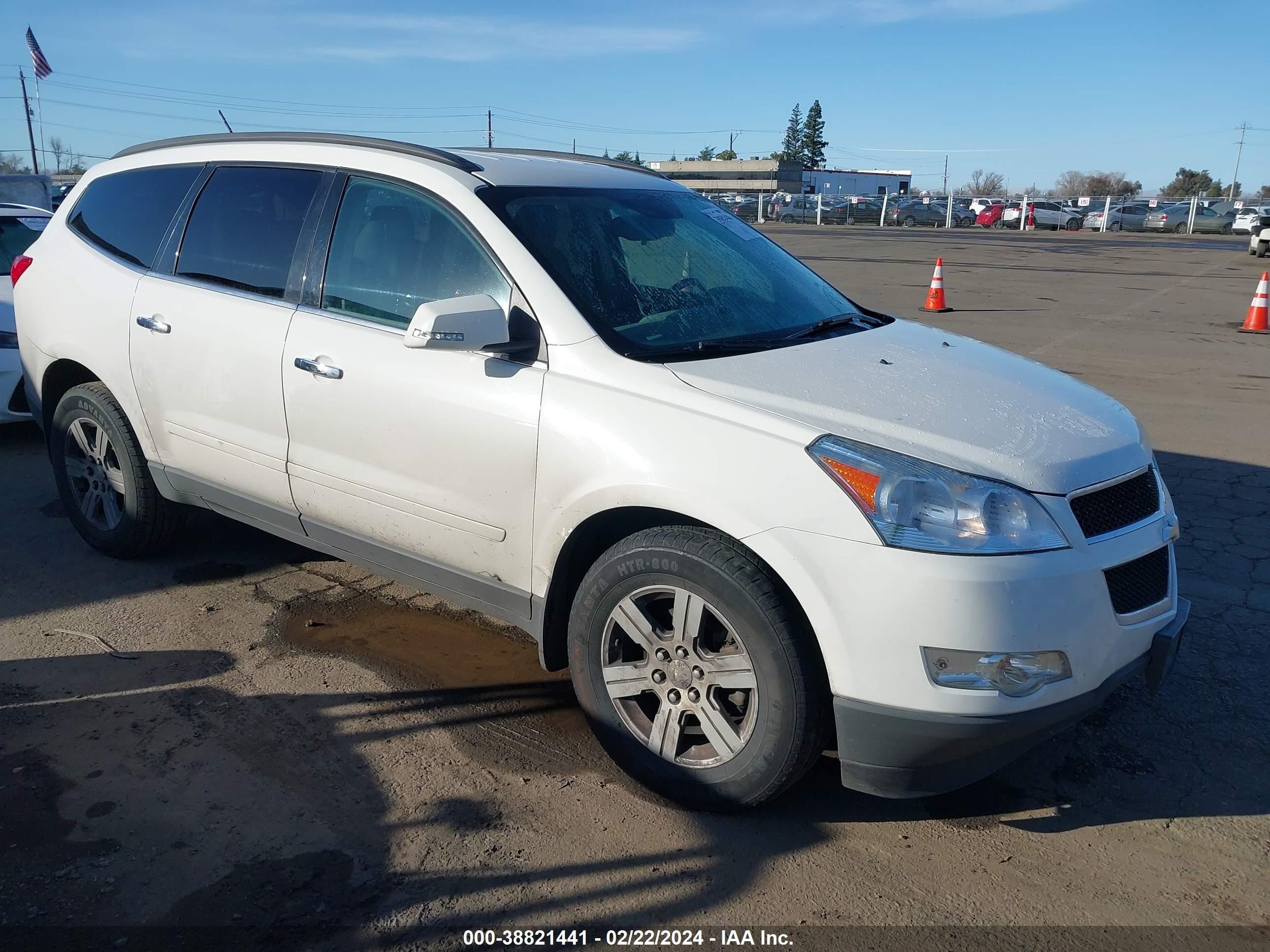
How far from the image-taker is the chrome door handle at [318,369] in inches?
144

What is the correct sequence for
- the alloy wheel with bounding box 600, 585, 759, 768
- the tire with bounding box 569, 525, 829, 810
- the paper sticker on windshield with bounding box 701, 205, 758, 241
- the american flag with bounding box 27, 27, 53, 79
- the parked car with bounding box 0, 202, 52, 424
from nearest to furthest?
the tire with bounding box 569, 525, 829, 810 < the alloy wheel with bounding box 600, 585, 759, 768 < the paper sticker on windshield with bounding box 701, 205, 758, 241 < the parked car with bounding box 0, 202, 52, 424 < the american flag with bounding box 27, 27, 53, 79

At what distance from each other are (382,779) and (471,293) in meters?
1.60

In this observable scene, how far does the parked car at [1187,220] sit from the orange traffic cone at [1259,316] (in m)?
38.0

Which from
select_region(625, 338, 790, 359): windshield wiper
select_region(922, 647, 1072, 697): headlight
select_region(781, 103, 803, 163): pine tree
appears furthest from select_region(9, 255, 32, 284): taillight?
select_region(781, 103, 803, 163): pine tree

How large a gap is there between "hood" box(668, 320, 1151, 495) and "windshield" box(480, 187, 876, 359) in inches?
9.1

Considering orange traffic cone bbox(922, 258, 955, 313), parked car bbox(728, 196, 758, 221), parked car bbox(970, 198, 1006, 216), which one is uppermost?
parked car bbox(970, 198, 1006, 216)

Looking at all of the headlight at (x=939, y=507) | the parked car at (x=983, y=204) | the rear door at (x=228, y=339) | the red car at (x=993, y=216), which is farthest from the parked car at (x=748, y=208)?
the headlight at (x=939, y=507)

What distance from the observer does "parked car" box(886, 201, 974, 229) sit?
51625 millimetres

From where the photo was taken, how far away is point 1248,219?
139 ft

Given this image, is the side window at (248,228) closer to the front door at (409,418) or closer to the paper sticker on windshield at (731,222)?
the front door at (409,418)

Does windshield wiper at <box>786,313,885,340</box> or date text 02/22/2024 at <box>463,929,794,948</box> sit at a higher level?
windshield wiper at <box>786,313,885,340</box>

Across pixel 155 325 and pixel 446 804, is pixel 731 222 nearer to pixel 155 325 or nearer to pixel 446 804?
pixel 155 325

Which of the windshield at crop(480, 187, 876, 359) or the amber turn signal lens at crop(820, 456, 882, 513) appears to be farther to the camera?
the windshield at crop(480, 187, 876, 359)

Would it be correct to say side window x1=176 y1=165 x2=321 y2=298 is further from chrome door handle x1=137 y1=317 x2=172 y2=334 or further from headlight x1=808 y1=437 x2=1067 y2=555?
headlight x1=808 y1=437 x2=1067 y2=555
